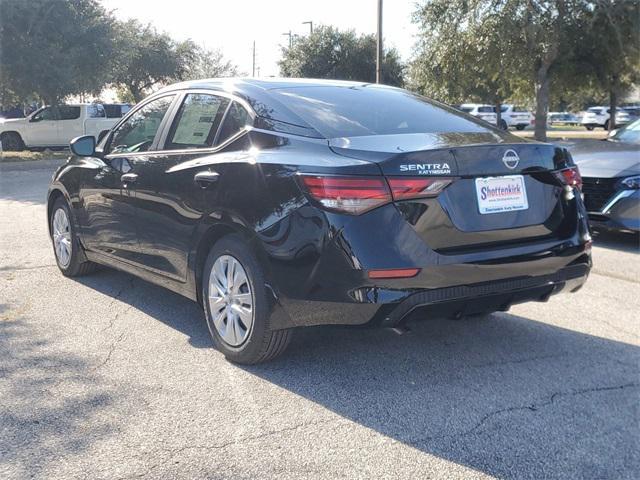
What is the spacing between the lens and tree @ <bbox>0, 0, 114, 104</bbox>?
18.4m

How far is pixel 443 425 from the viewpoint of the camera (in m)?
3.23

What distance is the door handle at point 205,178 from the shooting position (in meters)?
3.95

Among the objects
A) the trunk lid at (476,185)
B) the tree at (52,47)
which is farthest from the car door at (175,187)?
the tree at (52,47)

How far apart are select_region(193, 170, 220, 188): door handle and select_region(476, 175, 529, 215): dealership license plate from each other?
1.52 metres

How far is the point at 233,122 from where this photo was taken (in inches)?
162

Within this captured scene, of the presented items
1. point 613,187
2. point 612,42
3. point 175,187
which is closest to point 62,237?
point 175,187

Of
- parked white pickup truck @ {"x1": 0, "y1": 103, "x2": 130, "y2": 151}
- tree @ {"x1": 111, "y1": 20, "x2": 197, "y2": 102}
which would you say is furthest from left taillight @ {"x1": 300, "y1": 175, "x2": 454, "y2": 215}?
tree @ {"x1": 111, "y1": 20, "x2": 197, "y2": 102}

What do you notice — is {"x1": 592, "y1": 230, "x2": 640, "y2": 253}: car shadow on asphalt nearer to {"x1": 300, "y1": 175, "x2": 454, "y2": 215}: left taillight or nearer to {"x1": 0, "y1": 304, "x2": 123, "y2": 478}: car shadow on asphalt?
{"x1": 300, "y1": 175, "x2": 454, "y2": 215}: left taillight

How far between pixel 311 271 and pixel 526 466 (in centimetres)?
135

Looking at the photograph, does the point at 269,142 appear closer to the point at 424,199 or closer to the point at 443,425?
the point at 424,199

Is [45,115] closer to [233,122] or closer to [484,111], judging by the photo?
[233,122]

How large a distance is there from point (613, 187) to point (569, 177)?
3.70 meters

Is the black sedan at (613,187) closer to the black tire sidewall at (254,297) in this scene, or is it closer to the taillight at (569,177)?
the taillight at (569,177)

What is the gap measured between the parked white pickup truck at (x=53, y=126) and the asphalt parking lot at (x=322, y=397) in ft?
62.9
